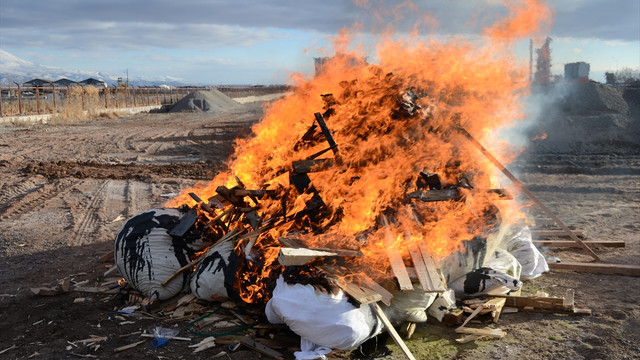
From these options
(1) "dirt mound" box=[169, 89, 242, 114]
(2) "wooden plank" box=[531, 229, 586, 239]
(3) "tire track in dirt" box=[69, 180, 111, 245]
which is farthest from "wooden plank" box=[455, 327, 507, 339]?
(1) "dirt mound" box=[169, 89, 242, 114]

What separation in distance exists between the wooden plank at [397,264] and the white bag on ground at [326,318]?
1.39 feet

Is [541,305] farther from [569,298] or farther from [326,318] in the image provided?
[326,318]

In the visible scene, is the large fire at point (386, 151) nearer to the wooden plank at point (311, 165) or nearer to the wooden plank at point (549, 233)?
the wooden plank at point (311, 165)

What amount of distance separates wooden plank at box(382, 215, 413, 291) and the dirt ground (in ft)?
2.09

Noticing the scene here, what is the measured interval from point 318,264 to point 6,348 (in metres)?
3.12

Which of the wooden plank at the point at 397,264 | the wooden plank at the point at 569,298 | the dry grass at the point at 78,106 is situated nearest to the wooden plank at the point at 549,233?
the wooden plank at the point at 569,298

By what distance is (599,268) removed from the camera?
6.71 metres

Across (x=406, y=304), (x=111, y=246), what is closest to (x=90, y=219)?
(x=111, y=246)

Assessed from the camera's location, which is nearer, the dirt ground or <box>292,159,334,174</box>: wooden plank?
the dirt ground

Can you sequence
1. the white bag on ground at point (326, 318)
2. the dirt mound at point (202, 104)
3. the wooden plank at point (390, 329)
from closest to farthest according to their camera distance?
1. the wooden plank at point (390, 329)
2. the white bag on ground at point (326, 318)
3. the dirt mound at point (202, 104)

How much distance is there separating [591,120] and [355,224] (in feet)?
63.4

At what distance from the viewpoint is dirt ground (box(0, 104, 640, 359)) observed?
15.8 ft

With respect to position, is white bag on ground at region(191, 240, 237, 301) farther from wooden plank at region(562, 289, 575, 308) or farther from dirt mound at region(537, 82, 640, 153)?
dirt mound at region(537, 82, 640, 153)

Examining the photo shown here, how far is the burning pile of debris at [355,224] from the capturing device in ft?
15.9
